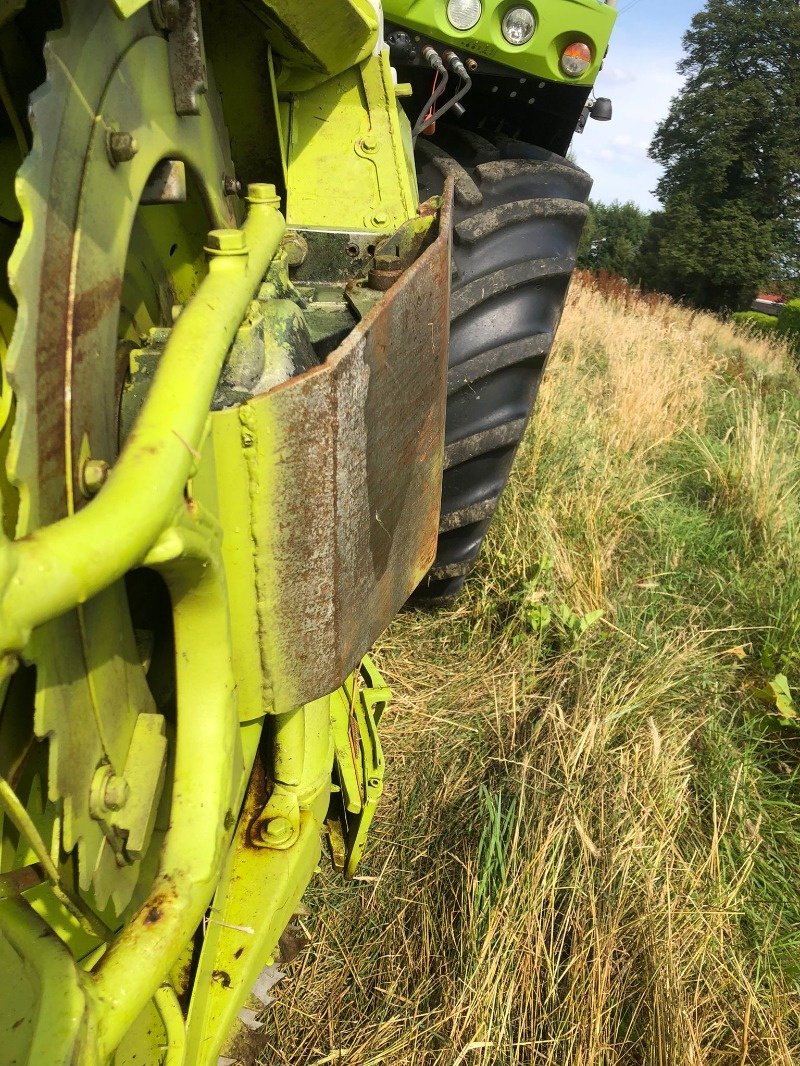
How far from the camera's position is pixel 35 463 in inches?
26.5

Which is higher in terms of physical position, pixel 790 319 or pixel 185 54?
pixel 185 54

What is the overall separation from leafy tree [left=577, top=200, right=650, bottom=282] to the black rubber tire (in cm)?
2920

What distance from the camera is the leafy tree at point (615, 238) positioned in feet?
104

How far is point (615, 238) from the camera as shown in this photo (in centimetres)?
3578

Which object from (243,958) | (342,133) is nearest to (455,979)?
(243,958)

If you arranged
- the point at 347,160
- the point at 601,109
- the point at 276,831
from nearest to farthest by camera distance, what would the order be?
the point at 276,831
the point at 347,160
the point at 601,109

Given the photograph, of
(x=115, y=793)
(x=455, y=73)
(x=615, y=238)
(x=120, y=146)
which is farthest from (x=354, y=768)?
(x=615, y=238)

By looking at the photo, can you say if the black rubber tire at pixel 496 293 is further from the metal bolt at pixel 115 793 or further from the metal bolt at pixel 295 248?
the metal bolt at pixel 115 793

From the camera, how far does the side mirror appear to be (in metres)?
2.62

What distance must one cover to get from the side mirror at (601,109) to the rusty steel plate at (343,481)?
156 cm

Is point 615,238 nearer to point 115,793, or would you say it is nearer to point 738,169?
point 738,169

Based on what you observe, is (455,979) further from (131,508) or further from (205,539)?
(131,508)

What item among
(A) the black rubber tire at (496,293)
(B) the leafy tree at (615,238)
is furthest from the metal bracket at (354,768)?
(B) the leafy tree at (615,238)

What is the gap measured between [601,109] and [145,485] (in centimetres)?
249
